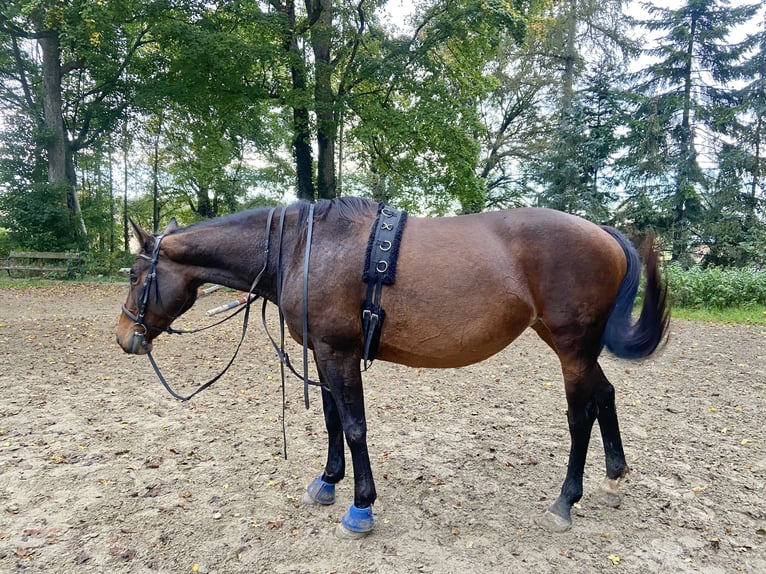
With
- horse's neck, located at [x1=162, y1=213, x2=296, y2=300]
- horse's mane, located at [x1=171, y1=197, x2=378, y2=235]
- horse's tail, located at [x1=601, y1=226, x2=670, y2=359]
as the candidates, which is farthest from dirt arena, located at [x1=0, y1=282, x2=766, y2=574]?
horse's mane, located at [x1=171, y1=197, x2=378, y2=235]

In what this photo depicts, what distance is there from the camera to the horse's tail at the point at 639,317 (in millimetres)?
2812

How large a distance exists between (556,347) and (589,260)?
0.59 metres

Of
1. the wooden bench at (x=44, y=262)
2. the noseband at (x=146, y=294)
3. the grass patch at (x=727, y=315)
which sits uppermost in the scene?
the noseband at (x=146, y=294)

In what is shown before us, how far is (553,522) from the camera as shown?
2.80 meters

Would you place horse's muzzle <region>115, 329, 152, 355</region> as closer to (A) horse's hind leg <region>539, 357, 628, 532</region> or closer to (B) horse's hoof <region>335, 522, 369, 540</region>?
(B) horse's hoof <region>335, 522, 369, 540</region>

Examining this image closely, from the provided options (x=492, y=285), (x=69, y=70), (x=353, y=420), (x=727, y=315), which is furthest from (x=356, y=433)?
(x=69, y=70)

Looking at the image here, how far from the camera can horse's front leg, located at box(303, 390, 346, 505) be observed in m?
3.04

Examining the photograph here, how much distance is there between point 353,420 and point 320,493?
0.76 m

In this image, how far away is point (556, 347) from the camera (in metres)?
2.81

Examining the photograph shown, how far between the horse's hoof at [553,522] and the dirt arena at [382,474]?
0.09 metres

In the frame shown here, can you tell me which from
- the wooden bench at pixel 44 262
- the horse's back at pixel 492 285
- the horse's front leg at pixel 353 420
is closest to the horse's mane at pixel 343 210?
the horse's back at pixel 492 285

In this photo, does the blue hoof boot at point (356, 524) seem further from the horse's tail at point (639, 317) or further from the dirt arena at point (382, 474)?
the horse's tail at point (639, 317)

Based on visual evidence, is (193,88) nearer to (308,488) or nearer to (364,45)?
(364,45)

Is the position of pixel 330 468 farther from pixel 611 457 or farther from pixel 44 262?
pixel 44 262
